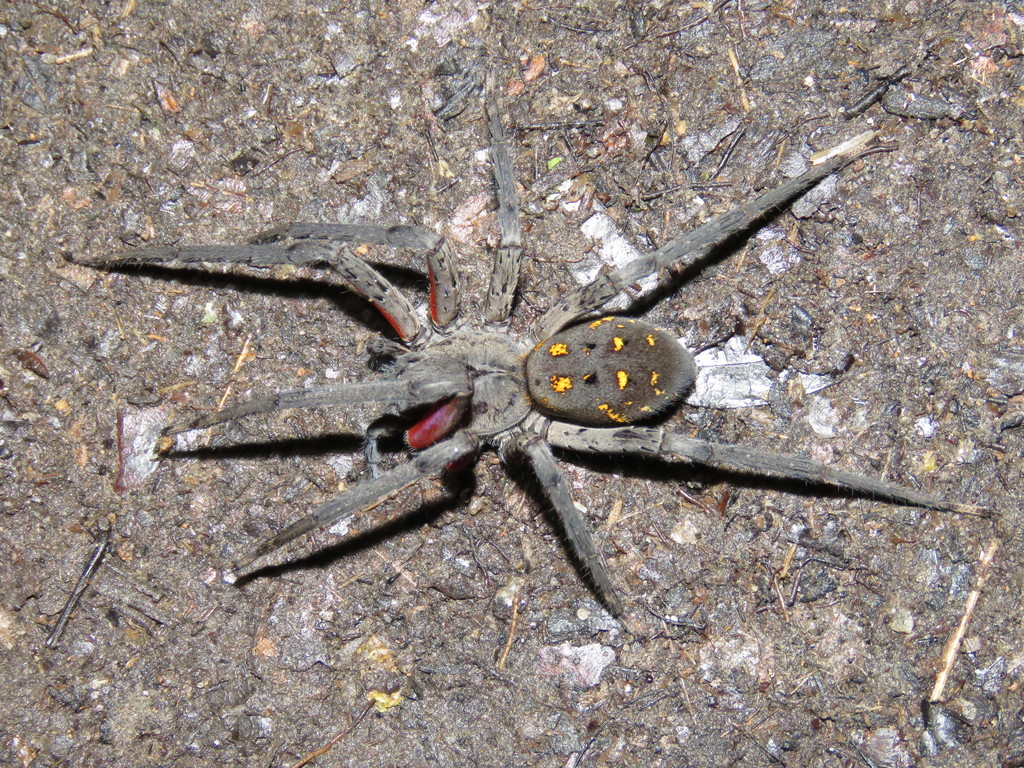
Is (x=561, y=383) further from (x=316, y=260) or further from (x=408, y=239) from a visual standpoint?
(x=316, y=260)

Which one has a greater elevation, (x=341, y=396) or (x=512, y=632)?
(x=341, y=396)

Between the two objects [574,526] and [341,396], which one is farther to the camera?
[574,526]

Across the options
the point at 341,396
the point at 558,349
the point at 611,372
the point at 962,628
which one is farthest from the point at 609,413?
the point at 962,628

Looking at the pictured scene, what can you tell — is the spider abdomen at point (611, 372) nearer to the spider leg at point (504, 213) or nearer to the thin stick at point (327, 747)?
the spider leg at point (504, 213)

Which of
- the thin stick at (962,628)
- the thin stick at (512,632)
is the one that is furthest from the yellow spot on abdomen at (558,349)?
the thin stick at (962,628)

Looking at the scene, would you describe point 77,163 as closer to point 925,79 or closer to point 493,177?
point 493,177

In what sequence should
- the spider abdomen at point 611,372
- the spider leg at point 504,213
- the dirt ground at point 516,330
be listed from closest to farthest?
the spider abdomen at point 611,372, the dirt ground at point 516,330, the spider leg at point 504,213

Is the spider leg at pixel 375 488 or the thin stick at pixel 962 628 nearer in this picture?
the spider leg at pixel 375 488
